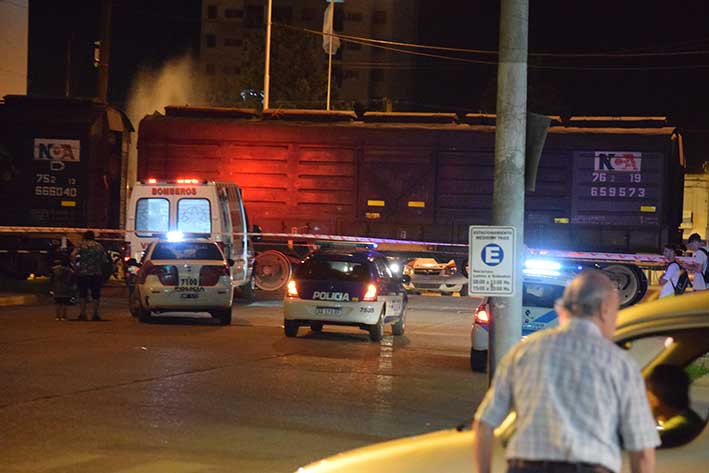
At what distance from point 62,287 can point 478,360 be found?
8535mm

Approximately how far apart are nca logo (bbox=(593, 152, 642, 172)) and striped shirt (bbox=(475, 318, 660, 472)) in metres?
24.6

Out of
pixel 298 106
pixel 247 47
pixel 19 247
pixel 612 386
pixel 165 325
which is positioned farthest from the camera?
pixel 247 47

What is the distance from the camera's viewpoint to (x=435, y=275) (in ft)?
98.2

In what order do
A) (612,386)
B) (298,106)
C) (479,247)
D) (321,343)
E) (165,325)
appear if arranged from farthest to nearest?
(298,106) → (165,325) → (321,343) → (479,247) → (612,386)

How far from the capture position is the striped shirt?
3852 millimetres

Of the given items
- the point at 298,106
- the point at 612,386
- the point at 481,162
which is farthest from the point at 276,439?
the point at 298,106

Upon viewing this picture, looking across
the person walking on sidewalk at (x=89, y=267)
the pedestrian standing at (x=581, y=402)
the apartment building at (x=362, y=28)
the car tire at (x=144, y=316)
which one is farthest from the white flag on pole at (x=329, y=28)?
the apartment building at (x=362, y=28)

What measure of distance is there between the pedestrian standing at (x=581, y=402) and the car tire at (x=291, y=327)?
14430mm

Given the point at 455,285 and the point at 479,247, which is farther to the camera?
the point at 455,285

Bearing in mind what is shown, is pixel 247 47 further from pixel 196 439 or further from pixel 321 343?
pixel 196 439

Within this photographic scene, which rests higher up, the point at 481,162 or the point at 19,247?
the point at 481,162

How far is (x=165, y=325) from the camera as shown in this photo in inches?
784

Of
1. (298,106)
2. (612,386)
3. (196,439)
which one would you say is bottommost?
(196,439)

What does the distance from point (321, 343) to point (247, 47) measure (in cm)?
5495
